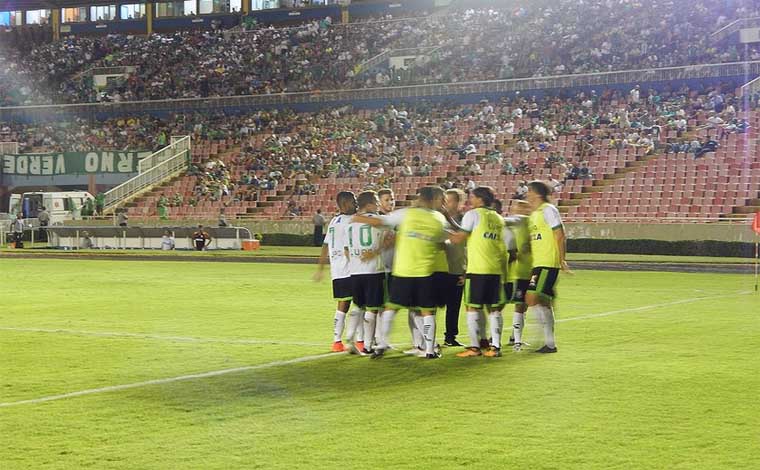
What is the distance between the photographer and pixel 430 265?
1283cm

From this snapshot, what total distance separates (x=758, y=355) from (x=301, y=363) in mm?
5292

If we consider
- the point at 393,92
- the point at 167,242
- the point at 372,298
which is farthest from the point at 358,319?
the point at 393,92

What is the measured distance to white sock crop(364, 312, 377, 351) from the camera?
43.3 feet

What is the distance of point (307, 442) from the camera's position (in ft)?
27.1

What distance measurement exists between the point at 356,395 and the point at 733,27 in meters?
45.3

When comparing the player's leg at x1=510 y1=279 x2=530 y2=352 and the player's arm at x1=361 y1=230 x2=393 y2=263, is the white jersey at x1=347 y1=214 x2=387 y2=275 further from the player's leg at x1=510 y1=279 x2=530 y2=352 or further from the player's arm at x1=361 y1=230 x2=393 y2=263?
the player's leg at x1=510 y1=279 x2=530 y2=352

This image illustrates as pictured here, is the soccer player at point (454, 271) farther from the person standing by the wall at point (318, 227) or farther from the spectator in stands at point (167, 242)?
the spectator in stands at point (167, 242)

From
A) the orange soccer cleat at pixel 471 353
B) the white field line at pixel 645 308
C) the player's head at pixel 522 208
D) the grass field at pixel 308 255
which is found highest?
the player's head at pixel 522 208

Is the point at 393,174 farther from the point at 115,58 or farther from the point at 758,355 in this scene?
the point at 758,355

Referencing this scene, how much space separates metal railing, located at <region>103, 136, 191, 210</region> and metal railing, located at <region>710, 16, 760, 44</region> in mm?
27472

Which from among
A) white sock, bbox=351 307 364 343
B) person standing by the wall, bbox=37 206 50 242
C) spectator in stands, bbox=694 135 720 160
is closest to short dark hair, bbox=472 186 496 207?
white sock, bbox=351 307 364 343

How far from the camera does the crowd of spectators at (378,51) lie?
174 feet

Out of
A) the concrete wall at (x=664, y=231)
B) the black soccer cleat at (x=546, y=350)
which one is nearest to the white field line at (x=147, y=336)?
the black soccer cleat at (x=546, y=350)

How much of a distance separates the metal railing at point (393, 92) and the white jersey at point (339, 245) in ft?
126
